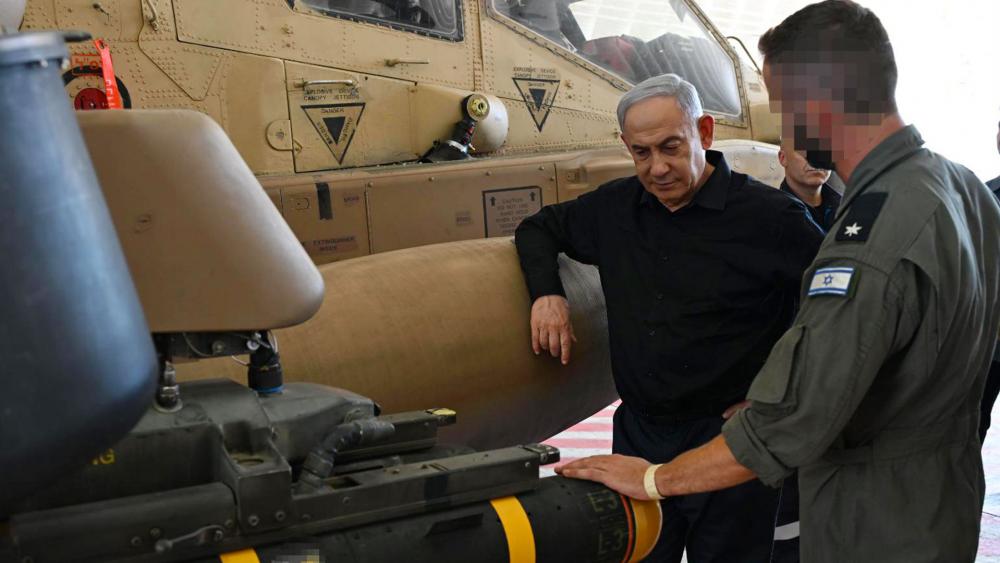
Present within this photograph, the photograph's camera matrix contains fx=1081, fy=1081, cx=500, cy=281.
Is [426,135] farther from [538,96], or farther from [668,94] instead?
[668,94]

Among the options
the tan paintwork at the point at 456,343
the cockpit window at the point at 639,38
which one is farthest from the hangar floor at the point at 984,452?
the cockpit window at the point at 639,38

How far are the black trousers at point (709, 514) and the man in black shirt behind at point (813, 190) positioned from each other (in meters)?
1.02

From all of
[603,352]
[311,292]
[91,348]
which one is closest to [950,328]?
[311,292]

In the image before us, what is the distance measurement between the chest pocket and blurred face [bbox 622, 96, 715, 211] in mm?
799

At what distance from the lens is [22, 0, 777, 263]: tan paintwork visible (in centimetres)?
370

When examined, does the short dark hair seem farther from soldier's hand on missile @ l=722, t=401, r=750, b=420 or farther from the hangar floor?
the hangar floor

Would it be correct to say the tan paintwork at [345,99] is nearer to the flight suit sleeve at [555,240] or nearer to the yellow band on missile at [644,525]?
the flight suit sleeve at [555,240]

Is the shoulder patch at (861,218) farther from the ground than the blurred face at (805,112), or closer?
closer

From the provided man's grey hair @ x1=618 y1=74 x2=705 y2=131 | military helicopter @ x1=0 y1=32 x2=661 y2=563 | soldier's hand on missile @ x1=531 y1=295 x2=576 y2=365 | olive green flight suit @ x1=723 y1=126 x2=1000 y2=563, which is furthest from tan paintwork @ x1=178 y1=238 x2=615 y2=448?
olive green flight suit @ x1=723 y1=126 x2=1000 y2=563

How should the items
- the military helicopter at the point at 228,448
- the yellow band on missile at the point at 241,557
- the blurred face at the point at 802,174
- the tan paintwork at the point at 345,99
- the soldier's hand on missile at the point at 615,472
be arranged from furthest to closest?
1. the tan paintwork at the point at 345,99
2. the blurred face at the point at 802,174
3. the soldier's hand on missile at the point at 615,472
4. the yellow band on missile at the point at 241,557
5. the military helicopter at the point at 228,448

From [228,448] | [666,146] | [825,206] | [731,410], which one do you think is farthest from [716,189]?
[228,448]

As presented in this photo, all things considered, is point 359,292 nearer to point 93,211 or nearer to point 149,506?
point 149,506

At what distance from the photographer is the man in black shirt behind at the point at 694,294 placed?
256 centimetres

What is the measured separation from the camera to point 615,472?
219 centimetres
